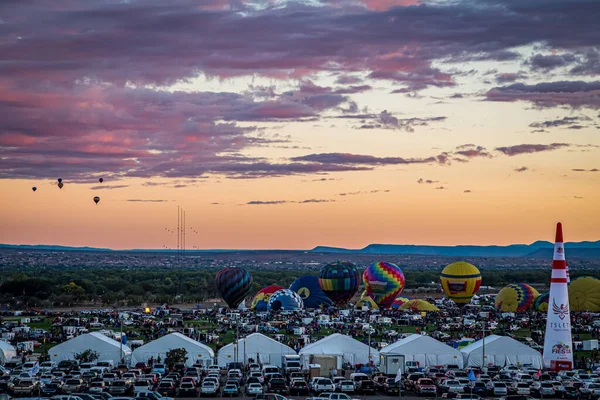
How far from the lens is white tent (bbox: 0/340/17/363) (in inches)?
1997

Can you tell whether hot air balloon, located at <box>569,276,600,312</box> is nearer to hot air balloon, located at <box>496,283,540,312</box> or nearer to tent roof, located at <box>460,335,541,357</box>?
hot air balloon, located at <box>496,283,540,312</box>

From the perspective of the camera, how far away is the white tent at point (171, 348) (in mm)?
50562

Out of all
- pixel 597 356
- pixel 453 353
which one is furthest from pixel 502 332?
pixel 453 353

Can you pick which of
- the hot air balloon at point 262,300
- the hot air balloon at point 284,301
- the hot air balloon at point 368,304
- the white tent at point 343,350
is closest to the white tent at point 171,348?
the white tent at point 343,350

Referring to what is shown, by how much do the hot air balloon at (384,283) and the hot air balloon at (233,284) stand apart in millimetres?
13331

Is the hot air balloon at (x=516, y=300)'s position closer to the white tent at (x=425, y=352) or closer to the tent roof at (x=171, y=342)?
the white tent at (x=425, y=352)

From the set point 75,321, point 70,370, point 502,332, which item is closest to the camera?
point 70,370

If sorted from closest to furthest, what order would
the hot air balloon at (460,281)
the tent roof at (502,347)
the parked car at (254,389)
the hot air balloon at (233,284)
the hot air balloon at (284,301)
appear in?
1. the parked car at (254,389)
2. the tent roof at (502,347)
3. the hot air balloon at (284,301)
4. the hot air balloon at (233,284)
5. the hot air balloon at (460,281)

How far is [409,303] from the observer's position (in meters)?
91.9

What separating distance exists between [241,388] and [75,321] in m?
35.4

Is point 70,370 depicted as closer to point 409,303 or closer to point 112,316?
point 112,316

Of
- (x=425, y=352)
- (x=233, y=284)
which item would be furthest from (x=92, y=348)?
(x=233, y=284)

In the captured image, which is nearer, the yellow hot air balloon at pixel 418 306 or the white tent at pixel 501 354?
the white tent at pixel 501 354

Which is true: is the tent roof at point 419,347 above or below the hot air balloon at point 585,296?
below
